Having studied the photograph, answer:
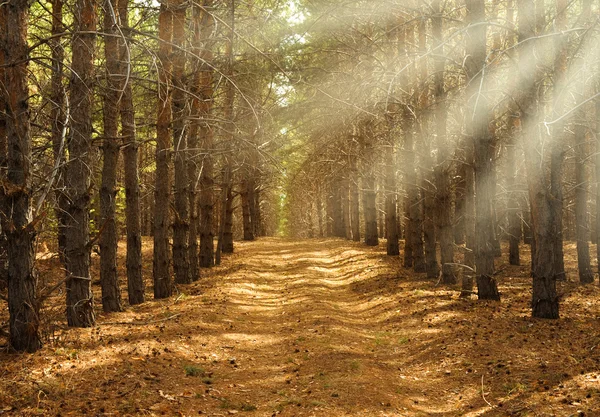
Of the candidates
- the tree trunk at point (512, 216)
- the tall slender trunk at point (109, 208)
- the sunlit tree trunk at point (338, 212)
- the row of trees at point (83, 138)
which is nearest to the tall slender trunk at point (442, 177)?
the row of trees at point (83, 138)

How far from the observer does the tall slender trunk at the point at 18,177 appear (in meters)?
6.94

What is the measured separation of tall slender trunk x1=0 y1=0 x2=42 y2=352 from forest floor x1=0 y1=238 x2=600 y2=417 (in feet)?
3.05

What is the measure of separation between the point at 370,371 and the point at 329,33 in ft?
40.6

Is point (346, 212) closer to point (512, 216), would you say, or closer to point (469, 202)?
point (512, 216)

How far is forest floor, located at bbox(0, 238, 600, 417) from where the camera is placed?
6559 millimetres

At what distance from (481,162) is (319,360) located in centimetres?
601

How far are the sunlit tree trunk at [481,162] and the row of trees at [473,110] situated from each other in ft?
0.09

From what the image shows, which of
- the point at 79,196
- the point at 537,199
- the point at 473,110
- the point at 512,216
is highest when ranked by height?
the point at 473,110

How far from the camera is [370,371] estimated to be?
810 centimetres

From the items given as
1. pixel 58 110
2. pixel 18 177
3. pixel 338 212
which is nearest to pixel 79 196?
pixel 58 110

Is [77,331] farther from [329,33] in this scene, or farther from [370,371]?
[329,33]

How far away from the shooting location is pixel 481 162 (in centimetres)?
1188

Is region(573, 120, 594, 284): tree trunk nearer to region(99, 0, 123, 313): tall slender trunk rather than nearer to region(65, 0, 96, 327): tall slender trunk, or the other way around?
region(99, 0, 123, 313): tall slender trunk

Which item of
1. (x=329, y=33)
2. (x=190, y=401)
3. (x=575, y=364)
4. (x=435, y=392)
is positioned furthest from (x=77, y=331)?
(x=329, y=33)
